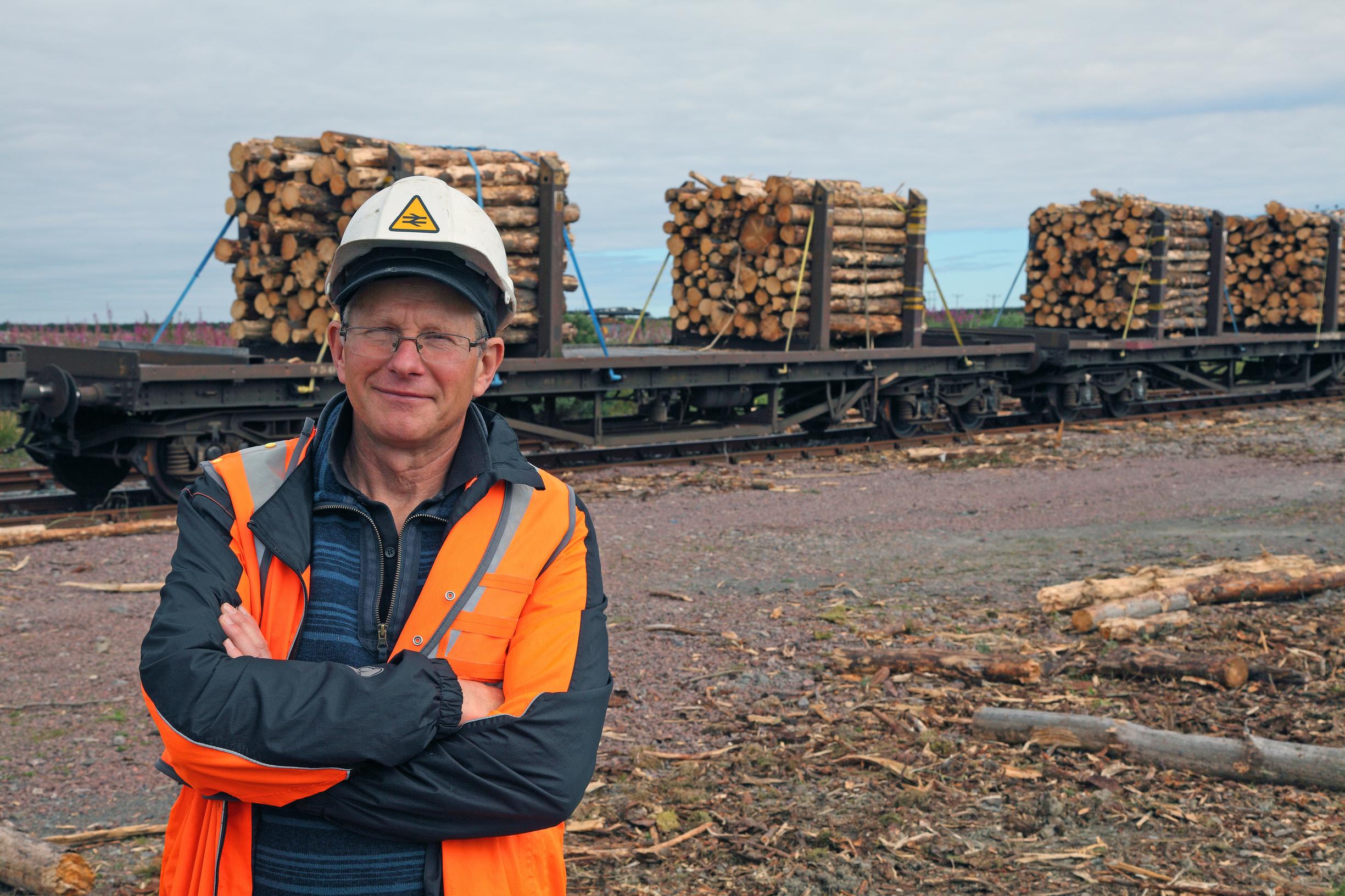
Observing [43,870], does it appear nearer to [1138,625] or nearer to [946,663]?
[946,663]

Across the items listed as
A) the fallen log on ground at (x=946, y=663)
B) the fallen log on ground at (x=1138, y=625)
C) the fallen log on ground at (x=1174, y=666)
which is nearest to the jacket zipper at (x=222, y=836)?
the fallen log on ground at (x=946, y=663)

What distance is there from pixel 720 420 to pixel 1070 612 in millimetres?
7410

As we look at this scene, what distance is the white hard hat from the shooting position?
1.97m

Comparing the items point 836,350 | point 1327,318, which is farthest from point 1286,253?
point 836,350

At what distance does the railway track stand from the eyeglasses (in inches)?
321

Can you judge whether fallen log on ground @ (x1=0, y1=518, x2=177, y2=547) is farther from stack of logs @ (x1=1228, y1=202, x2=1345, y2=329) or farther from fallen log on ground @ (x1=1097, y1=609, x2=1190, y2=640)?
stack of logs @ (x1=1228, y1=202, x2=1345, y2=329)

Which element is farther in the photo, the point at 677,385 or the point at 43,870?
the point at 677,385

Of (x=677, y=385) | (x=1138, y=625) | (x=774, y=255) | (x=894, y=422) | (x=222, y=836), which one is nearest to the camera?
(x=222, y=836)

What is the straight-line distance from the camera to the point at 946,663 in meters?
5.53

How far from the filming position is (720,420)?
13727mm

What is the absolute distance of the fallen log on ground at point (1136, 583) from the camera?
21.6 feet

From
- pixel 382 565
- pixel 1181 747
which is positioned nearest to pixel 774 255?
pixel 1181 747

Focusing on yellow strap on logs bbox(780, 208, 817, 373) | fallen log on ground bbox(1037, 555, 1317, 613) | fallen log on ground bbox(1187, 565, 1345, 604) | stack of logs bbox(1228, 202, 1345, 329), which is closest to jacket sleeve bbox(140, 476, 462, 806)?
fallen log on ground bbox(1037, 555, 1317, 613)

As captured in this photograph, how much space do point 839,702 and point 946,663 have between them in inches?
25.0
